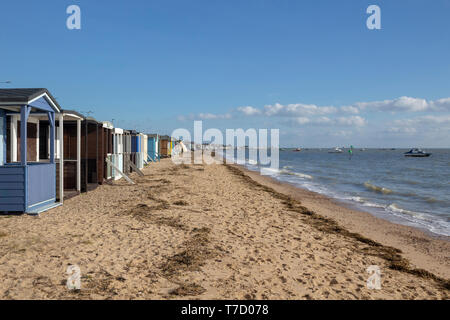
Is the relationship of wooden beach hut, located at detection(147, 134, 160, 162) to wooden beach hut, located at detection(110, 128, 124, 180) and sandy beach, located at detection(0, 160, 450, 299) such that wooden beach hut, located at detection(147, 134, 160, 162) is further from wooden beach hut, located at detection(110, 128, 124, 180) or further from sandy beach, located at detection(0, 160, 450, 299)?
sandy beach, located at detection(0, 160, 450, 299)

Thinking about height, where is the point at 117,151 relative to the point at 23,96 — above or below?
below

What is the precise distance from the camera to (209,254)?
6.03 metres

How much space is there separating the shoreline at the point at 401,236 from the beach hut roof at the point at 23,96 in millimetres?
Answer: 9168

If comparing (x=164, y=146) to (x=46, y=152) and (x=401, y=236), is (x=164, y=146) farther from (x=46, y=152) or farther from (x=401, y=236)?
(x=401, y=236)

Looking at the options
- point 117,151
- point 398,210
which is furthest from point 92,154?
point 398,210

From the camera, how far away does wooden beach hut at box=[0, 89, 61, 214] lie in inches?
323

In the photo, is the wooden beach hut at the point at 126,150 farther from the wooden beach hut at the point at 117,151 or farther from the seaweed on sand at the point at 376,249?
the seaweed on sand at the point at 376,249

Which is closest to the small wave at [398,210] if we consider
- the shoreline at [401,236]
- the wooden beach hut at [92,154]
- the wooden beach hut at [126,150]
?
the shoreline at [401,236]

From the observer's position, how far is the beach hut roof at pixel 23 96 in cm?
811

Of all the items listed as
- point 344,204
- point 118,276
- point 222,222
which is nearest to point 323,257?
point 222,222

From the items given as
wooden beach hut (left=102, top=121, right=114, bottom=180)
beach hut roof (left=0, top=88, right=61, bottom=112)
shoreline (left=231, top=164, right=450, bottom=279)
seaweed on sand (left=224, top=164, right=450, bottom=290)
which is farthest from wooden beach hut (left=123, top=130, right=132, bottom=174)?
seaweed on sand (left=224, top=164, right=450, bottom=290)

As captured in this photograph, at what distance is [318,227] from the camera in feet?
29.8

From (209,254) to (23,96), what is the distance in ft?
20.0
